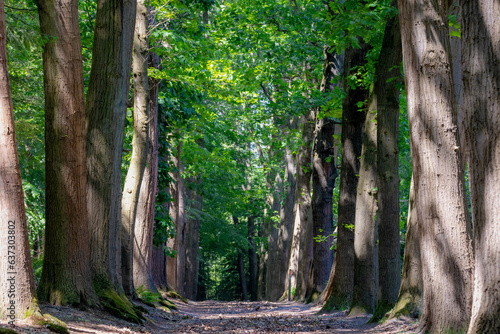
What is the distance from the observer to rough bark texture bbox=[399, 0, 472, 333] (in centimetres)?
630

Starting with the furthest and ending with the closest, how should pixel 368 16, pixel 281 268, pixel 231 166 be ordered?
pixel 281 268
pixel 231 166
pixel 368 16

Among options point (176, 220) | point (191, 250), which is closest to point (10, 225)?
point (176, 220)

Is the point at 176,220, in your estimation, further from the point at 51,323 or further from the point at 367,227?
the point at 51,323

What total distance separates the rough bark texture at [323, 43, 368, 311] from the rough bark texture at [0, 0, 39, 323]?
9819 mm

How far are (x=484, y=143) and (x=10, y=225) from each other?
504cm

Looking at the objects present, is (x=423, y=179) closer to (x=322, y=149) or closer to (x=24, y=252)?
(x=24, y=252)

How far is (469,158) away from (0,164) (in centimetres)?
497

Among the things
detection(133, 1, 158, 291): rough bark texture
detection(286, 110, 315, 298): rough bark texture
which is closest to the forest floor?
detection(133, 1, 158, 291): rough bark texture

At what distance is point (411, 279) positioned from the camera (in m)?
9.26

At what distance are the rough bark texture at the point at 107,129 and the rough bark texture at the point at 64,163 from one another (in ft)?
3.78

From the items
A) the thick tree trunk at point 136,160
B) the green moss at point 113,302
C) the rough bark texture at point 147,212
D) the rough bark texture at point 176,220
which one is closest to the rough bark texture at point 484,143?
the green moss at point 113,302

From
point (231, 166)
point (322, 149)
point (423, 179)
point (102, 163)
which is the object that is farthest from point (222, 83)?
point (423, 179)

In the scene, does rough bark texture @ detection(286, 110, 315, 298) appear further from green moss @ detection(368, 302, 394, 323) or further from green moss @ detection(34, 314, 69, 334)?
green moss @ detection(34, 314, 69, 334)

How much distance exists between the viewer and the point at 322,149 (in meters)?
18.6
